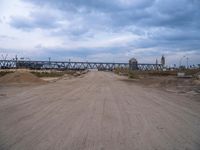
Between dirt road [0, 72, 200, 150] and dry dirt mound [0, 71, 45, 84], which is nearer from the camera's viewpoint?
dirt road [0, 72, 200, 150]

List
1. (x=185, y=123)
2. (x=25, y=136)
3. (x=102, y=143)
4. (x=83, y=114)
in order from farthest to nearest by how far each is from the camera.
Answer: (x=83, y=114)
(x=185, y=123)
(x=25, y=136)
(x=102, y=143)

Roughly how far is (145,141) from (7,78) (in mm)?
52210

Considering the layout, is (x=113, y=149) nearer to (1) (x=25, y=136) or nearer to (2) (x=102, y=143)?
(2) (x=102, y=143)

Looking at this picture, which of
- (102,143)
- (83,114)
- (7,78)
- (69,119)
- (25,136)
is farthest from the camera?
(7,78)

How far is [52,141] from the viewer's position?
952 cm

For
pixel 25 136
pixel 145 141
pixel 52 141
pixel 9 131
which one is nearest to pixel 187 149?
pixel 145 141

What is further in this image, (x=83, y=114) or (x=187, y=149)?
(x=83, y=114)

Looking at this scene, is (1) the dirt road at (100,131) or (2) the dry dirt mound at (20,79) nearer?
(1) the dirt road at (100,131)

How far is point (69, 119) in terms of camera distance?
45.2ft

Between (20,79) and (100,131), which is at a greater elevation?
(100,131)

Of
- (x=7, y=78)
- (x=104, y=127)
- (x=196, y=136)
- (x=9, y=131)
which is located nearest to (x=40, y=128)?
(x=9, y=131)

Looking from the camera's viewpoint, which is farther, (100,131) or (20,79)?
(20,79)

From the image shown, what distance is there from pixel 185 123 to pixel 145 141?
12.7ft

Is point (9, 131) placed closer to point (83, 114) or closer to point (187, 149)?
point (83, 114)
